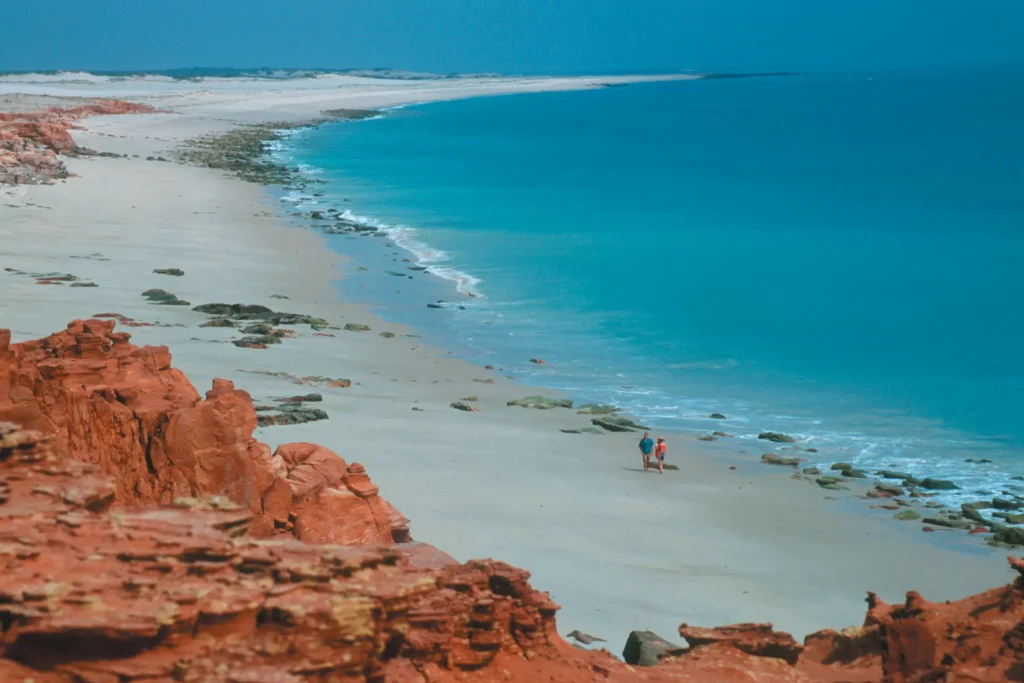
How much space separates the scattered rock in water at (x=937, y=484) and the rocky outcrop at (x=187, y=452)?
40.3 feet

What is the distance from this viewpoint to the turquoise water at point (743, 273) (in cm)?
2552

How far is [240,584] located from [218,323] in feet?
67.6

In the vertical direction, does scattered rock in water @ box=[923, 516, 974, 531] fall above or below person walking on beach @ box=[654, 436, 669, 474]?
below

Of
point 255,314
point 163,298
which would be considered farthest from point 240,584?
point 163,298

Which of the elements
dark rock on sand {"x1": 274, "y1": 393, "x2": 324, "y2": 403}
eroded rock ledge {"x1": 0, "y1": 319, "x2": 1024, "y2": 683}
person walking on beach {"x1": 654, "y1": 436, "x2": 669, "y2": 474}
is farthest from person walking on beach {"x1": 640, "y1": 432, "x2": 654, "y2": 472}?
eroded rock ledge {"x1": 0, "y1": 319, "x2": 1024, "y2": 683}

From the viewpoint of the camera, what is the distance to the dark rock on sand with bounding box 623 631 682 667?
30.9 ft

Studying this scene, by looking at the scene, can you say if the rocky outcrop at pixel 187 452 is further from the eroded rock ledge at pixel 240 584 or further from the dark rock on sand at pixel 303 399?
the dark rock on sand at pixel 303 399

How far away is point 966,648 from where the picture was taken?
7.90 meters

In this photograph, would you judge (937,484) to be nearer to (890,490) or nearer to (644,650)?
(890,490)

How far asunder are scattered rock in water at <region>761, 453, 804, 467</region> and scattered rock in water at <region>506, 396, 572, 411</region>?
13.5ft

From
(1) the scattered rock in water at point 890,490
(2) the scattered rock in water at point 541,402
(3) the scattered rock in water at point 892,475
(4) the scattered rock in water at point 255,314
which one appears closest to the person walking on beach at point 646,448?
(1) the scattered rock in water at point 890,490

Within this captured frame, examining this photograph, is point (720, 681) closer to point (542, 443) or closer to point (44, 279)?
point (542, 443)

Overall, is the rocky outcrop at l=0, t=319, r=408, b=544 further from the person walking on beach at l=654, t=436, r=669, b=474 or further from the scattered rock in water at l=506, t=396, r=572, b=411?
the scattered rock in water at l=506, t=396, r=572, b=411

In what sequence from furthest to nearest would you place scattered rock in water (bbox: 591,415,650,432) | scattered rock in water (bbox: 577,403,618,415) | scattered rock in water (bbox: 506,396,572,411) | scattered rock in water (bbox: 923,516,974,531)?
scattered rock in water (bbox: 577,403,618,415), scattered rock in water (bbox: 506,396,572,411), scattered rock in water (bbox: 591,415,650,432), scattered rock in water (bbox: 923,516,974,531)
